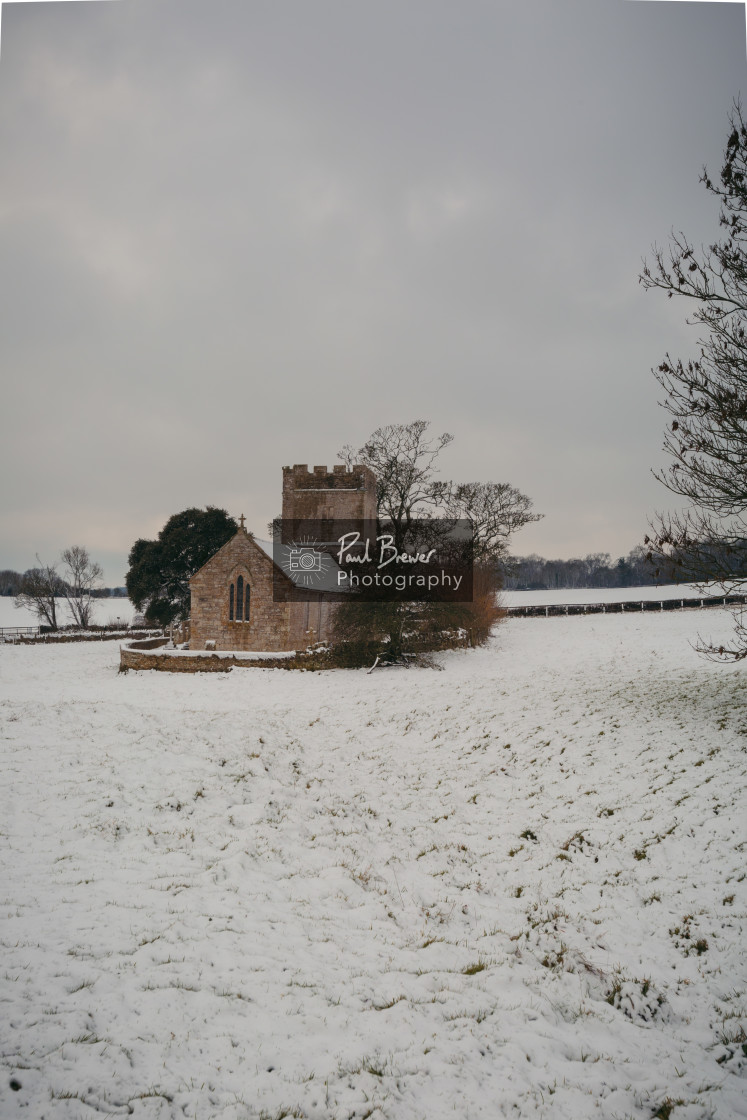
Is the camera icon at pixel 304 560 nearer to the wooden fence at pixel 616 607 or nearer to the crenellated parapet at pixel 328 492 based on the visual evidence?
the crenellated parapet at pixel 328 492

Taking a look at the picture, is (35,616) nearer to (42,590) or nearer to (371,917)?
(42,590)

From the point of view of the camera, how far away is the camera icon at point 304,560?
2503 cm

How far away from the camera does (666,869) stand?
5.71 metres

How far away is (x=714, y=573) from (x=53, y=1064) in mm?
9390

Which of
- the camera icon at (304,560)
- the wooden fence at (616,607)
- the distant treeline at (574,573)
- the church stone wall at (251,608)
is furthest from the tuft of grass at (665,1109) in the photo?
the distant treeline at (574,573)

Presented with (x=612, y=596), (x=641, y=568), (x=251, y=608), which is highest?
(x=641, y=568)

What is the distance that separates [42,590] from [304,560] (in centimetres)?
2295

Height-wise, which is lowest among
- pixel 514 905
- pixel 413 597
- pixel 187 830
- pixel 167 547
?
pixel 514 905

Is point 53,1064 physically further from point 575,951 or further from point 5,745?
point 5,745

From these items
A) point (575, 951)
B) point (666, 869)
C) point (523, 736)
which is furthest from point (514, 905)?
point (523, 736)

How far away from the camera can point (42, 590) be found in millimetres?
37219

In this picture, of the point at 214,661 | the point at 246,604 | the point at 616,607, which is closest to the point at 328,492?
the point at 246,604

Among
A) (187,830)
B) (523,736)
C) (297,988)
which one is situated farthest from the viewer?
(523,736)

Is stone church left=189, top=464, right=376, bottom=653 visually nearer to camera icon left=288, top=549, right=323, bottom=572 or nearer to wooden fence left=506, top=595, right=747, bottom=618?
camera icon left=288, top=549, right=323, bottom=572
